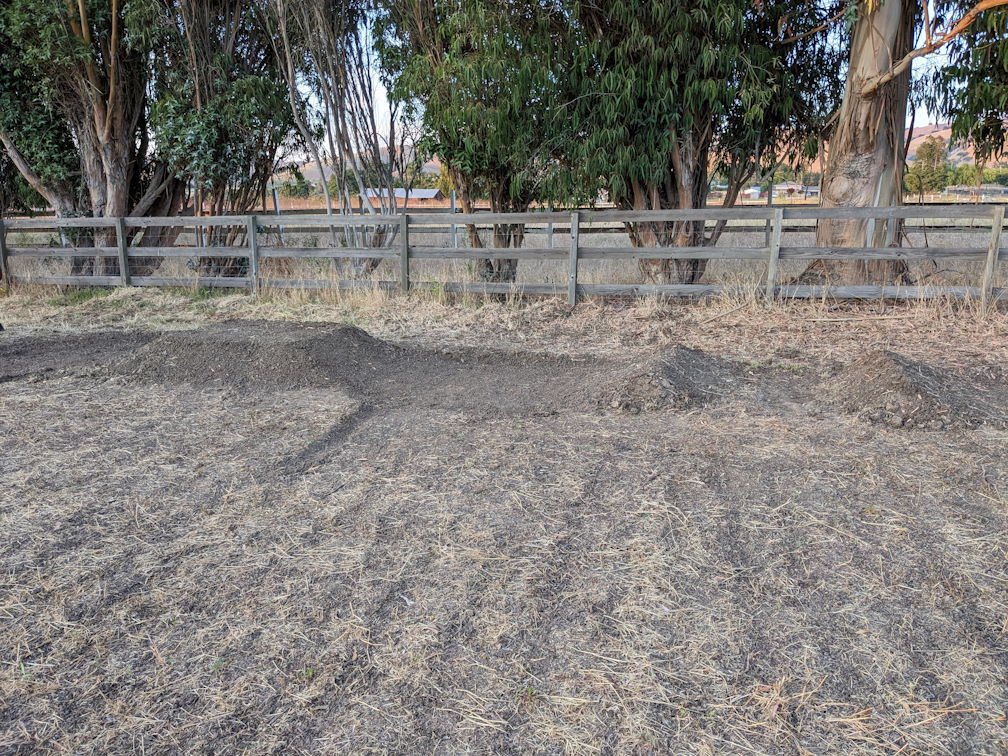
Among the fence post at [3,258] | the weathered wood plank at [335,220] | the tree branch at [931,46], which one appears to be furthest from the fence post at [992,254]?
the fence post at [3,258]

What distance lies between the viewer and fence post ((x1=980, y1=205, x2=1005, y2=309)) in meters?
8.84

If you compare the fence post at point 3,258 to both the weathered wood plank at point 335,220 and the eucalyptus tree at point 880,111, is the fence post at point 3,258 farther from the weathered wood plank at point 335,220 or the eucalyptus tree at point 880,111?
the eucalyptus tree at point 880,111

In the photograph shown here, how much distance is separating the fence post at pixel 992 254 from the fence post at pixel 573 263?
497cm

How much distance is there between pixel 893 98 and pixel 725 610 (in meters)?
9.83

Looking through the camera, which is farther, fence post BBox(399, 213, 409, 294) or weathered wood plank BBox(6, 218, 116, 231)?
weathered wood plank BBox(6, 218, 116, 231)

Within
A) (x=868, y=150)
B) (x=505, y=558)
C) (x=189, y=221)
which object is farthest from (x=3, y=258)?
(x=868, y=150)

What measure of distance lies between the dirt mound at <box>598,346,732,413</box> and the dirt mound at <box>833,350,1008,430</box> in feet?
3.44

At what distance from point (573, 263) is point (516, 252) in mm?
842

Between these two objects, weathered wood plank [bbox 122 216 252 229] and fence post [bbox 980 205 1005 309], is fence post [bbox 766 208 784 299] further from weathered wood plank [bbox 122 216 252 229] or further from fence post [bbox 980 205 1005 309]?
weathered wood plank [bbox 122 216 252 229]

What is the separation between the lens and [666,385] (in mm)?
6133

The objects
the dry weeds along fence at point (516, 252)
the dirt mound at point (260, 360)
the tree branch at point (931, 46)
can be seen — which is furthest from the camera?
the dry weeds along fence at point (516, 252)

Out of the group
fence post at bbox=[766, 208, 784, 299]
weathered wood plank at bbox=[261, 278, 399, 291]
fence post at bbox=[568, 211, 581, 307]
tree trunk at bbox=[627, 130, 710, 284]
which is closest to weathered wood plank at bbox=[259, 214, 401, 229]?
weathered wood plank at bbox=[261, 278, 399, 291]

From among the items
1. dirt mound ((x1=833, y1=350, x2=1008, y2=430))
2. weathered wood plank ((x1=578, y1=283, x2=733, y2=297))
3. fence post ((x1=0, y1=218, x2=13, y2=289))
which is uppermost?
fence post ((x1=0, y1=218, x2=13, y2=289))

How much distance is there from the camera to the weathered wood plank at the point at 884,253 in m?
8.98
